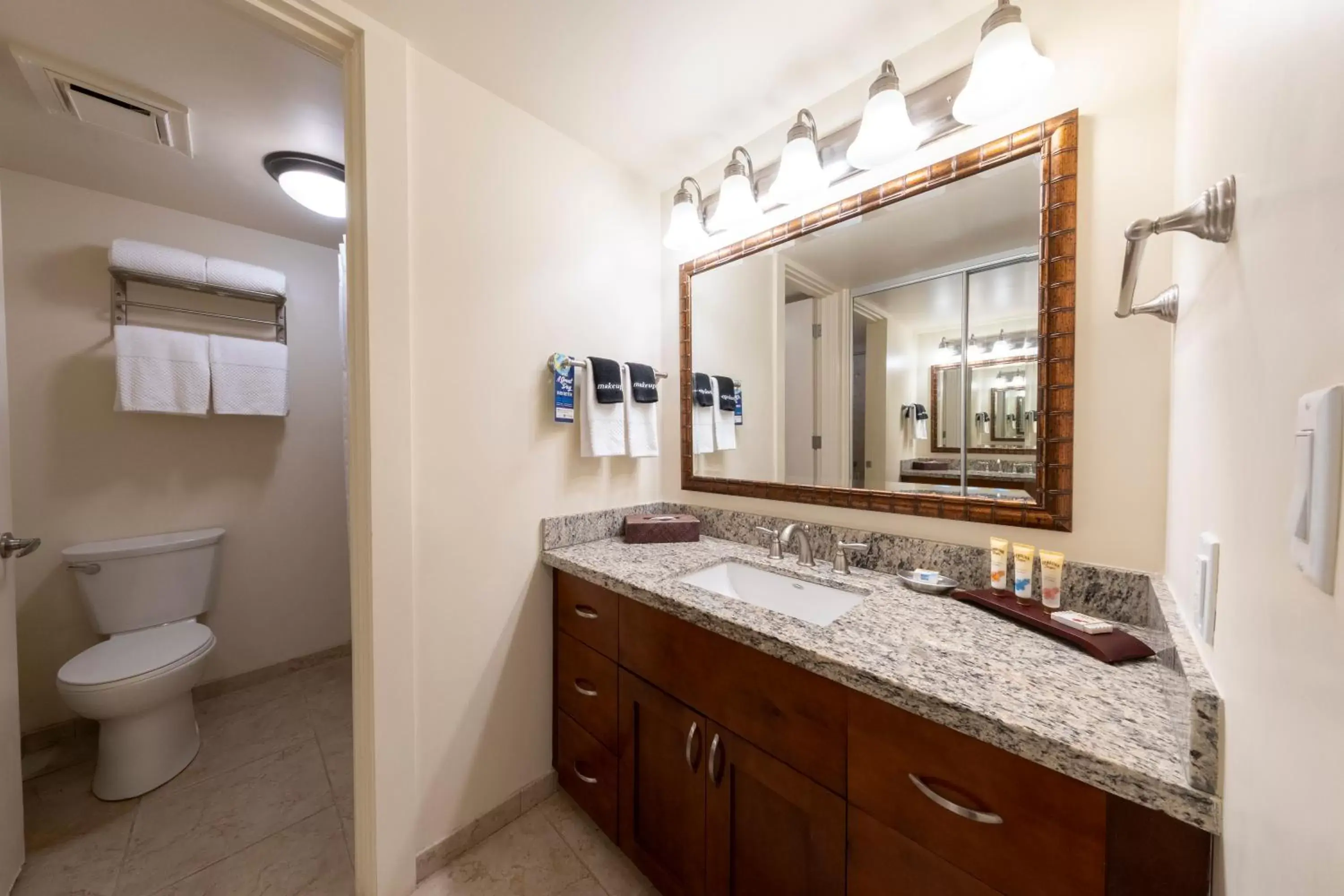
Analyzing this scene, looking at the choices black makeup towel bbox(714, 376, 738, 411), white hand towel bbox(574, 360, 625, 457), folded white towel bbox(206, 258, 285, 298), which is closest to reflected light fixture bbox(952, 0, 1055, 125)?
black makeup towel bbox(714, 376, 738, 411)

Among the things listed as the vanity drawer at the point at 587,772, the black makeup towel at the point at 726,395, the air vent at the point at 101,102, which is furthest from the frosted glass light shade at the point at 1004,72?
the air vent at the point at 101,102

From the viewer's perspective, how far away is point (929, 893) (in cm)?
68

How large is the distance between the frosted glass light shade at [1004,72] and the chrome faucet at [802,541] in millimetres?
1109

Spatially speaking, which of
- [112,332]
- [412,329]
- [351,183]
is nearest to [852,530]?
[412,329]

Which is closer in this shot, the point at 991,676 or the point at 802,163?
the point at 991,676

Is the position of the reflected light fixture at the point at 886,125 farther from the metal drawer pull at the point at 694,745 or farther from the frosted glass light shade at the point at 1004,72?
the metal drawer pull at the point at 694,745

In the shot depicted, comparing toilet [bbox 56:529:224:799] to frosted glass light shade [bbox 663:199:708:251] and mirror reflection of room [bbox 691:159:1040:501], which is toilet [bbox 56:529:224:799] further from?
frosted glass light shade [bbox 663:199:708:251]

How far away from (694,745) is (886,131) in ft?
5.10

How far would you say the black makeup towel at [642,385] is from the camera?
1.64 meters

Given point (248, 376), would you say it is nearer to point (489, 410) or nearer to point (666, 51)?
point (489, 410)

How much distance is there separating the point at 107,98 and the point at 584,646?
84.1 inches

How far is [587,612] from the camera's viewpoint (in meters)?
1.36

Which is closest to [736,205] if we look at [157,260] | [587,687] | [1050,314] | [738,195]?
[738,195]

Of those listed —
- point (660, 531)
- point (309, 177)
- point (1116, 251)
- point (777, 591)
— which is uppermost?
point (309, 177)
